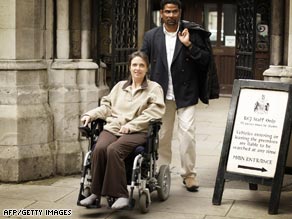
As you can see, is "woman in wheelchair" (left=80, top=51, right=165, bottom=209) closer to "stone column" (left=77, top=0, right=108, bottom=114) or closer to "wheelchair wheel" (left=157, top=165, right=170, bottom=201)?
"wheelchair wheel" (left=157, top=165, right=170, bottom=201)

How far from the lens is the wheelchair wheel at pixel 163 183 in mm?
5996

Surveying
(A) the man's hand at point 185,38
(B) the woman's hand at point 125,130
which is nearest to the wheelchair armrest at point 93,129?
(B) the woman's hand at point 125,130

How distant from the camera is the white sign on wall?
5805 millimetres

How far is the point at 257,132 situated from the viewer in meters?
5.88

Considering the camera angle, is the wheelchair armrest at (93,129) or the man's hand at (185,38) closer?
the wheelchair armrest at (93,129)

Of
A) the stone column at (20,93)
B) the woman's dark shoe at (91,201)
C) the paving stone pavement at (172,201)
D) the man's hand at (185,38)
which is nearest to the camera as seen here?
the woman's dark shoe at (91,201)

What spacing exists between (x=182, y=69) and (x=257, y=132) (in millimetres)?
977

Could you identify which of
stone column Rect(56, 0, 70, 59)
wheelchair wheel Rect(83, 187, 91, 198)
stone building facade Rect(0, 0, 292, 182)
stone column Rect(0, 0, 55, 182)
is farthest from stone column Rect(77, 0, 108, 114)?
wheelchair wheel Rect(83, 187, 91, 198)

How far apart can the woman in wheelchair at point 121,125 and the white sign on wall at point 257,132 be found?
0.73 m

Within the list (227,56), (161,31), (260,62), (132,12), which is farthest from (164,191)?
(227,56)

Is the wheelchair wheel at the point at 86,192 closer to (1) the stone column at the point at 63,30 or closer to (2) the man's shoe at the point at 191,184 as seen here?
(2) the man's shoe at the point at 191,184

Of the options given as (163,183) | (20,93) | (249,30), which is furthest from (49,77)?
(249,30)

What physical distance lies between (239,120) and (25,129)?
226 cm

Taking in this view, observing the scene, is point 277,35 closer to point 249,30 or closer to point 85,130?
point 249,30
